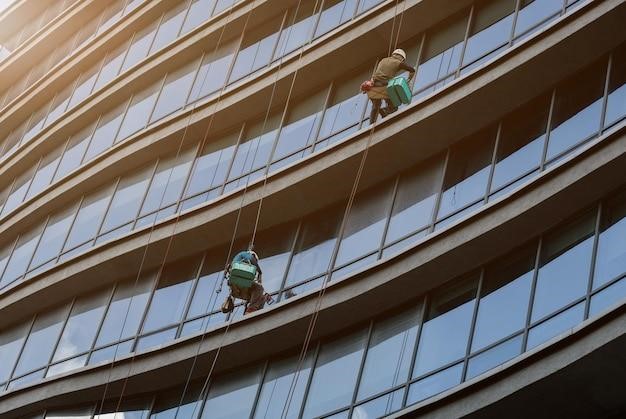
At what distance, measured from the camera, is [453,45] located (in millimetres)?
23000

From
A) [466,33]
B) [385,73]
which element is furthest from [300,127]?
[466,33]

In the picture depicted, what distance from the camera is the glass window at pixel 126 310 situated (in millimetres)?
24953

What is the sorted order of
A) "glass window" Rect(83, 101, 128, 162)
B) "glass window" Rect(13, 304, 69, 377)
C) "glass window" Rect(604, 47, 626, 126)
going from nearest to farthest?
1. "glass window" Rect(604, 47, 626, 126)
2. "glass window" Rect(13, 304, 69, 377)
3. "glass window" Rect(83, 101, 128, 162)

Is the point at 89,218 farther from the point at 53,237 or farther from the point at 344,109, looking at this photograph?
the point at 344,109

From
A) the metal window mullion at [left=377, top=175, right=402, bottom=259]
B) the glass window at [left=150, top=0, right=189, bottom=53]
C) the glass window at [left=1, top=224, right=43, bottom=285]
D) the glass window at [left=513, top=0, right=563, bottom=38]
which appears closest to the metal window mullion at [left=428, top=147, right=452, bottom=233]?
the metal window mullion at [left=377, top=175, right=402, bottom=259]

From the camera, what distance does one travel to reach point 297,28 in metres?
26.8

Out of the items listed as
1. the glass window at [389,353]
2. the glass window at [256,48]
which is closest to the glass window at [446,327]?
the glass window at [389,353]

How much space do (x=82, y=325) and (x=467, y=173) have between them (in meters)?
10.4

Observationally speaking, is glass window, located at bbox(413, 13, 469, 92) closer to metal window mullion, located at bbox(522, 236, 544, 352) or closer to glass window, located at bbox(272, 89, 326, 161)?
glass window, located at bbox(272, 89, 326, 161)

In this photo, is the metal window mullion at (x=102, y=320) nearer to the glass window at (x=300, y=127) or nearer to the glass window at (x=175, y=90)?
the glass window at (x=300, y=127)

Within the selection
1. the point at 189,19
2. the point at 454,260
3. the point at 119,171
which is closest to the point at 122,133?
the point at 119,171

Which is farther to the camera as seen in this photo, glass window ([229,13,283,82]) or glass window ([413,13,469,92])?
glass window ([229,13,283,82])

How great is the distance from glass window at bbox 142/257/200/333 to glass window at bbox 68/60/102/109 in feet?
32.6

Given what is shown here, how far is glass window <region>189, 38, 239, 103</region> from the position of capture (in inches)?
1103
